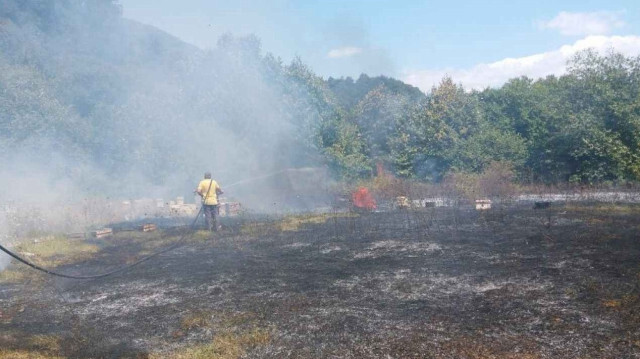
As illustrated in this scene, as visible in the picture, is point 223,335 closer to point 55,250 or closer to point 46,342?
point 46,342

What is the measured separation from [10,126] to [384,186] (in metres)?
15.2

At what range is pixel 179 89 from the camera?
22141mm

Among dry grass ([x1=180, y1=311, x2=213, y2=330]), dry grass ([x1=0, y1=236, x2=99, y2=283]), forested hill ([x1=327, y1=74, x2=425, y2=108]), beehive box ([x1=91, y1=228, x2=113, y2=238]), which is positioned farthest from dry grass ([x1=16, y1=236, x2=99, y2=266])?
forested hill ([x1=327, y1=74, x2=425, y2=108])

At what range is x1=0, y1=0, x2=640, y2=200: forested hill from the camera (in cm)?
1948

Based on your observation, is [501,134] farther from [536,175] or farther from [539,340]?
[539,340]

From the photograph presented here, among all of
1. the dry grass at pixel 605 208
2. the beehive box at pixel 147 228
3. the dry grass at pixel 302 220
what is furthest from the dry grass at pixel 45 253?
the dry grass at pixel 605 208

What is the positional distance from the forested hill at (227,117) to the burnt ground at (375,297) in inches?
379

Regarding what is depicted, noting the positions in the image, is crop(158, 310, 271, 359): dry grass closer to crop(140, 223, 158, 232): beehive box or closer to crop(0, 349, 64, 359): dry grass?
crop(0, 349, 64, 359): dry grass

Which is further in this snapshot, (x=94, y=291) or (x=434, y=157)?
(x=434, y=157)

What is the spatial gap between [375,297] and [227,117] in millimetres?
17356

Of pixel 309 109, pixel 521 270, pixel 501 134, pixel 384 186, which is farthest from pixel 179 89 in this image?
pixel 521 270

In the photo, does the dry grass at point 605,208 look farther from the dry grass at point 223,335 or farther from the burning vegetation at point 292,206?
the dry grass at point 223,335

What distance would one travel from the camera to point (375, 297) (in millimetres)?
6949

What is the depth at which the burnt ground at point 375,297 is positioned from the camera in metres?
5.27
